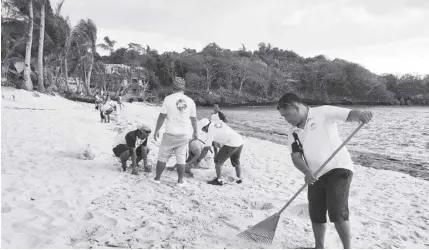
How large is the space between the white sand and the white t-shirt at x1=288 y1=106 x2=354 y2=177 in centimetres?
106

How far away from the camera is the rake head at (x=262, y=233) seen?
3139 mm

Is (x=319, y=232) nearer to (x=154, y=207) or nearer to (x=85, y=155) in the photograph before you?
(x=154, y=207)

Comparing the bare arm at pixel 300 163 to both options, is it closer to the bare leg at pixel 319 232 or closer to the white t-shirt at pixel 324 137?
the white t-shirt at pixel 324 137

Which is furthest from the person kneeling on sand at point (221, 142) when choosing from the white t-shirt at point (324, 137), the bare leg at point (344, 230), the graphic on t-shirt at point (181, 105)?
the bare leg at point (344, 230)

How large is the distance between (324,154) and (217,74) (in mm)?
56837

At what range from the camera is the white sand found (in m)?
3.01

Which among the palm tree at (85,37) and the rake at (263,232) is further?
the palm tree at (85,37)

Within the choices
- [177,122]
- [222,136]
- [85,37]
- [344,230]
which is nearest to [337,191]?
[344,230]

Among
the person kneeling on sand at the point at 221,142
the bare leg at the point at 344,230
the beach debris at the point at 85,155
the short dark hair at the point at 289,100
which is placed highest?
the short dark hair at the point at 289,100

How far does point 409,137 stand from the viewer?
17.9 metres

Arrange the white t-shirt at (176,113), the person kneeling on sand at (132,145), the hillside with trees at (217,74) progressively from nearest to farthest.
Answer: the white t-shirt at (176,113) < the person kneeling on sand at (132,145) < the hillside with trees at (217,74)

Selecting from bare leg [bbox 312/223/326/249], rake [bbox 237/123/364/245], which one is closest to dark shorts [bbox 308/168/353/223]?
bare leg [bbox 312/223/326/249]

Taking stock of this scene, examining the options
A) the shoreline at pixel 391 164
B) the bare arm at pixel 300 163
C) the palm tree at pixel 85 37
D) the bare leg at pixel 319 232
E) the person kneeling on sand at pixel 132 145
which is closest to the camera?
the bare arm at pixel 300 163

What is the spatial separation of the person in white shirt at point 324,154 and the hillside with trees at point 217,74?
94.6 feet
